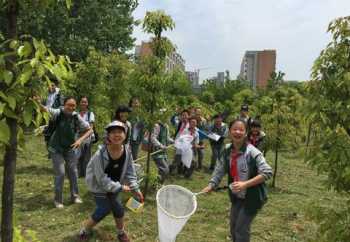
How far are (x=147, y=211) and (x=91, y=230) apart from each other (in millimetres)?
1413

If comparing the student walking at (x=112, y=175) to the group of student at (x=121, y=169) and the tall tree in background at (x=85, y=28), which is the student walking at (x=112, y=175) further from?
the tall tree in background at (x=85, y=28)

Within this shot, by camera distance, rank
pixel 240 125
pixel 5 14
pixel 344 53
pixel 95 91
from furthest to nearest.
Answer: pixel 95 91, pixel 240 125, pixel 344 53, pixel 5 14

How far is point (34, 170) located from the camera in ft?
35.4

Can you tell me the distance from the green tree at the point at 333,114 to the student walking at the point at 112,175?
232 cm

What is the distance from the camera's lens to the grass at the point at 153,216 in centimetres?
649

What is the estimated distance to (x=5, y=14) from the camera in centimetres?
226

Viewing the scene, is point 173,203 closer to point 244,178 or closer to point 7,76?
point 244,178

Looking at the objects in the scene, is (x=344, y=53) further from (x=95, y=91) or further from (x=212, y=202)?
(x=95, y=91)

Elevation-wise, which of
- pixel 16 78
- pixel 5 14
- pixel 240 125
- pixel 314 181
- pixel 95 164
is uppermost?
pixel 5 14

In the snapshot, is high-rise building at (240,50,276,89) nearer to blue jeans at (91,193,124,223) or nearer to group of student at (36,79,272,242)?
group of student at (36,79,272,242)

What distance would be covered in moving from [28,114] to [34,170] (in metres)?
9.37

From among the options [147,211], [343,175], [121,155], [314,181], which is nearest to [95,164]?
[121,155]

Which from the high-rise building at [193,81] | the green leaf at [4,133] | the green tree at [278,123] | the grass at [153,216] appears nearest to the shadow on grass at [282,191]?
the grass at [153,216]

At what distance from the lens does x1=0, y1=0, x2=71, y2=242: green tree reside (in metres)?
1.83
